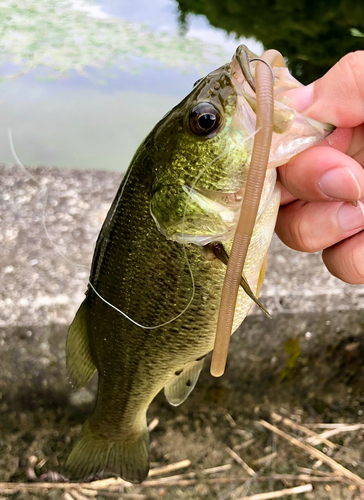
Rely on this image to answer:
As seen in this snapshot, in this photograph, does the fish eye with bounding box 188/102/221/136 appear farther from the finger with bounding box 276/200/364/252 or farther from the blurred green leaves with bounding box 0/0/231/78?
the blurred green leaves with bounding box 0/0/231/78

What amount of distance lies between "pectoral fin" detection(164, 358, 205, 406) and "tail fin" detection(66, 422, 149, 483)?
25 cm

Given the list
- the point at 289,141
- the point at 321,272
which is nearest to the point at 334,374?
the point at 321,272

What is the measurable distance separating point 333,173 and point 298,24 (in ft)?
33.6

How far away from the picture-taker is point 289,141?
3.13 feet

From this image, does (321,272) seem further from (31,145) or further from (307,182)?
(31,145)

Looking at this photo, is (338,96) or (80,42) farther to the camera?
(80,42)

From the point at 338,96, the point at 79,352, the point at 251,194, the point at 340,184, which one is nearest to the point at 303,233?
the point at 340,184

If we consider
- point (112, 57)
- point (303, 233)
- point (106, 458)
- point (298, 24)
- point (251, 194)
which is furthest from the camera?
point (298, 24)

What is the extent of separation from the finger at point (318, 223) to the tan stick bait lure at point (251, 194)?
504mm

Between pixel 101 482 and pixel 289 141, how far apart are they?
1.62m

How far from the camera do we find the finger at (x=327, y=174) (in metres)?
1.04

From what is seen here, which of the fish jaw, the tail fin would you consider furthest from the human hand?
the tail fin

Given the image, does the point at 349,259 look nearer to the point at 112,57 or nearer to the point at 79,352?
the point at 79,352

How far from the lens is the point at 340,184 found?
3.44ft
